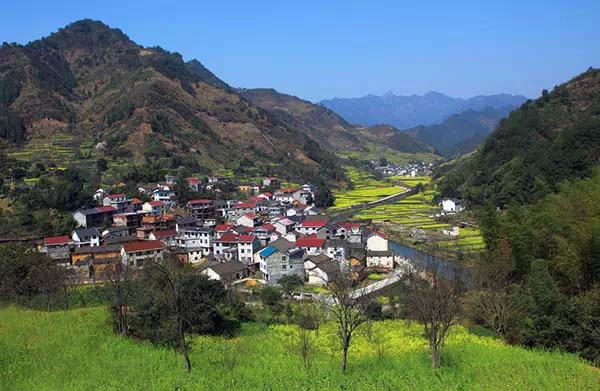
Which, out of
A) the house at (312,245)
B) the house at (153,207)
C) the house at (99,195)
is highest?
the house at (99,195)

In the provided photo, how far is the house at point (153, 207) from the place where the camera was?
38.3 metres

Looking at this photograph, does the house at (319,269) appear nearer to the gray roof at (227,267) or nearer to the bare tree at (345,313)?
the gray roof at (227,267)

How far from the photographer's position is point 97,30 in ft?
363

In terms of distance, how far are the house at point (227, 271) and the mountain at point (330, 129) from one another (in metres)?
94.1

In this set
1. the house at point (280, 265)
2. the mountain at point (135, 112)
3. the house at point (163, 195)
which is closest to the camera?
the house at point (280, 265)

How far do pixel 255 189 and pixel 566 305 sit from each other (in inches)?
1599

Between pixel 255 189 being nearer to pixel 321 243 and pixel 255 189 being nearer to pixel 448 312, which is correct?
pixel 321 243

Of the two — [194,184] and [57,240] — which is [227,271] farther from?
[194,184]

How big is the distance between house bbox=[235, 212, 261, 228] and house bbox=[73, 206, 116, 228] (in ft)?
30.9

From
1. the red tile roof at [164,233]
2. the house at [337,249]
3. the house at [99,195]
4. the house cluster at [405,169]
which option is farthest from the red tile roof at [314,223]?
the house cluster at [405,169]

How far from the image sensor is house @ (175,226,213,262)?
105 ft

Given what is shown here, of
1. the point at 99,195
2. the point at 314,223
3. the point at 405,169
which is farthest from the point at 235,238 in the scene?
the point at 405,169

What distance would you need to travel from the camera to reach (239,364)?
1177 centimetres

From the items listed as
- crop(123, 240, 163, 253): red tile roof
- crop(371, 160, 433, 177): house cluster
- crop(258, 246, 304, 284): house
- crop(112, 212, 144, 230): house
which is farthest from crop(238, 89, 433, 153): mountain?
crop(258, 246, 304, 284): house
